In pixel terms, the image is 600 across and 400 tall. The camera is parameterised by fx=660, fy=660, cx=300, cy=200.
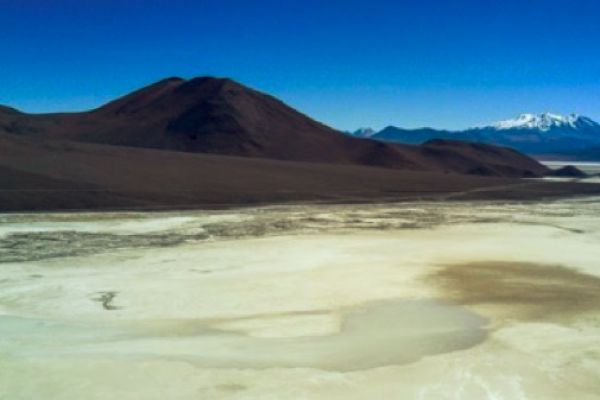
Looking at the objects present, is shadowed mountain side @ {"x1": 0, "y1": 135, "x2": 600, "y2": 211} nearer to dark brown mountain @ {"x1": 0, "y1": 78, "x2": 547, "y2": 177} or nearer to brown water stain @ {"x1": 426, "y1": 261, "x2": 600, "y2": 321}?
brown water stain @ {"x1": 426, "y1": 261, "x2": 600, "y2": 321}

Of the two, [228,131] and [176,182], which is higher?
[228,131]

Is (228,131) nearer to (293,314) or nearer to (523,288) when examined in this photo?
(523,288)

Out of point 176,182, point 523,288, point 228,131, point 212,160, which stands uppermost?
point 228,131

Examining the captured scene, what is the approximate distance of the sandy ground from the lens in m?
9.74

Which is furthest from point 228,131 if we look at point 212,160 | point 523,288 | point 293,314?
point 293,314

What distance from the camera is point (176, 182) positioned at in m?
43.9

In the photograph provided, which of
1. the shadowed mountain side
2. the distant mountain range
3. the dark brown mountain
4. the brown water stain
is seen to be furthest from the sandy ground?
the dark brown mountain

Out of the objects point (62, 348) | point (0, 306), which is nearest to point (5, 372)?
point (62, 348)

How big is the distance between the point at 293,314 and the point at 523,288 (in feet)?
21.2

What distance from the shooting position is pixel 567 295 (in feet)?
52.1

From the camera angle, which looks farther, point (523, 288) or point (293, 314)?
point (523, 288)

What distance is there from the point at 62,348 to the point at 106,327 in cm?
160

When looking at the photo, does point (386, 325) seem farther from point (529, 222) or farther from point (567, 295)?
point (529, 222)

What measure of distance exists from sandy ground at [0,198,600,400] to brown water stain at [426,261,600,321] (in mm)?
62
